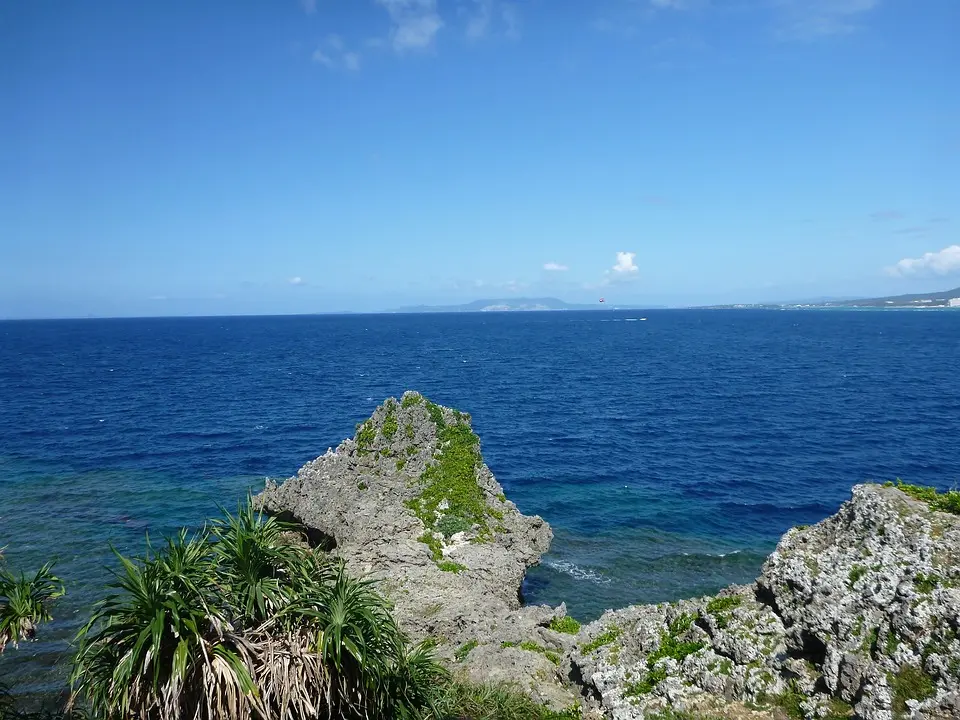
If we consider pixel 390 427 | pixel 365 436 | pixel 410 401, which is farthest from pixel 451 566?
pixel 410 401

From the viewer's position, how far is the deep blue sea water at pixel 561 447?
3509 cm

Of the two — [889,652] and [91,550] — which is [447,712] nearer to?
[889,652]

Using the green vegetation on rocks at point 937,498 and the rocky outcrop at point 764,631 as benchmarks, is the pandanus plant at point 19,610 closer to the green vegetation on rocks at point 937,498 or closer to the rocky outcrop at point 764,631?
the rocky outcrop at point 764,631

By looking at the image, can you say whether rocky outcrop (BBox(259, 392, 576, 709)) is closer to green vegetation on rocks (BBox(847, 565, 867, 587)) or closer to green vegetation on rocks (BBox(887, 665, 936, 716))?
green vegetation on rocks (BBox(887, 665, 936, 716))

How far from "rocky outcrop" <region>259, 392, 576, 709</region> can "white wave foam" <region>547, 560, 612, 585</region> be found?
1353 millimetres

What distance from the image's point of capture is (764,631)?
16.9m

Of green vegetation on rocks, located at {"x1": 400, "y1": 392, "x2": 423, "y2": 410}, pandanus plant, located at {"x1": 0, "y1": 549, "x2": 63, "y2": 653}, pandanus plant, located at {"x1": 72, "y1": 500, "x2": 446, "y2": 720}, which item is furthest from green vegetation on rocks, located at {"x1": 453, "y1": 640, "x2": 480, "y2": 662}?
green vegetation on rocks, located at {"x1": 400, "y1": 392, "x2": 423, "y2": 410}

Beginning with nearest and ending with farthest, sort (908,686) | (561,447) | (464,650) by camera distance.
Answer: (908,686) < (464,650) < (561,447)

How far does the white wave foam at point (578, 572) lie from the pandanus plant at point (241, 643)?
19.8 meters

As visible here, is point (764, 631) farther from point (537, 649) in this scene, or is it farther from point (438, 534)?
point (438, 534)

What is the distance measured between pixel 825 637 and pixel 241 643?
13830mm

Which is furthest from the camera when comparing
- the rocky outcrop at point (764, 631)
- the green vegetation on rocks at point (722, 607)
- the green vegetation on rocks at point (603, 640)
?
the green vegetation on rocks at point (603, 640)

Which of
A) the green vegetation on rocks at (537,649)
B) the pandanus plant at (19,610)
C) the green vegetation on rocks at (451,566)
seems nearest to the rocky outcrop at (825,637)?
the green vegetation on rocks at (537,649)

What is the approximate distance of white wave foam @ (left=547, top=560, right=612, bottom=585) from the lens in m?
32.7
